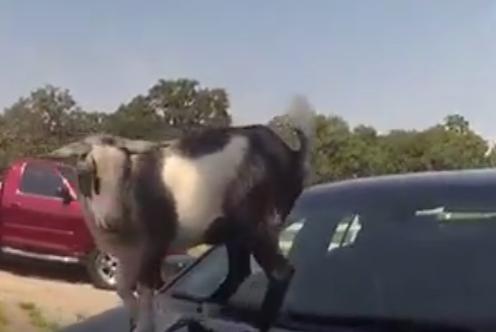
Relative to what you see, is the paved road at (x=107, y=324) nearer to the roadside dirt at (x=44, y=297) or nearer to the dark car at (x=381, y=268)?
the dark car at (x=381, y=268)

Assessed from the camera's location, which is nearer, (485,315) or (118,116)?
(118,116)

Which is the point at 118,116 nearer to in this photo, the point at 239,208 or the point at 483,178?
the point at 239,208

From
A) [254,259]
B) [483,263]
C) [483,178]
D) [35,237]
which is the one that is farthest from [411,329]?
[35,237]

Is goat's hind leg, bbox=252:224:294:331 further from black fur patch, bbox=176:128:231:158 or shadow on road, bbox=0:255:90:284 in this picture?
shadow on road, bbox=0:255:90:284

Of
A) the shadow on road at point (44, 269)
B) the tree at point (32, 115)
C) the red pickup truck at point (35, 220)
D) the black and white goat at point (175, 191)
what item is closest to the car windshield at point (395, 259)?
the black and white goat at point (175, 191)

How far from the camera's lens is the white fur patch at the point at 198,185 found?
2.55 m

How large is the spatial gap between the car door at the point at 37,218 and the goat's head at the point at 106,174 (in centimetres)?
1192

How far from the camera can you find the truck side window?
1433cm

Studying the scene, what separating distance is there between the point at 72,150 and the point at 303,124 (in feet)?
1.72

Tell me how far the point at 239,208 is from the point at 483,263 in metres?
1.22

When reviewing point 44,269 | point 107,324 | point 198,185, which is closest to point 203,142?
point 198,185

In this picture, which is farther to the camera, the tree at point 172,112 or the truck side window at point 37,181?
the truck side window at point 37,181

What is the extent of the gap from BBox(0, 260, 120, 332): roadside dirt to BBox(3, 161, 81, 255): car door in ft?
1.57

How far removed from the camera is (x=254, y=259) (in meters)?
2.94
